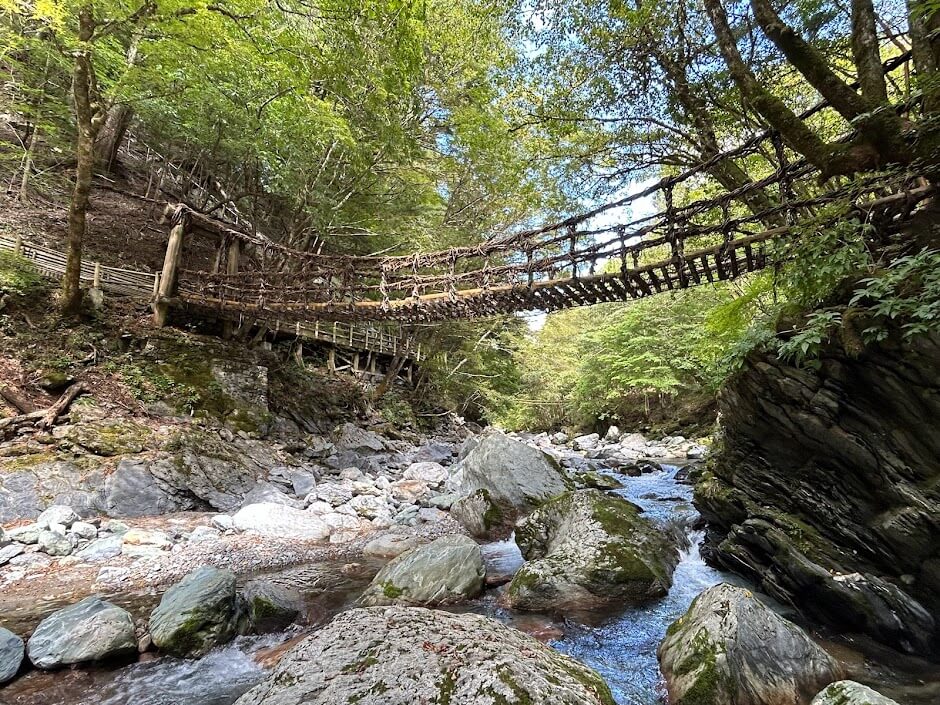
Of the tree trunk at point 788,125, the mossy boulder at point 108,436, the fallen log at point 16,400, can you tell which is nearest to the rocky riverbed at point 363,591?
the mossy boulder at point 108,436

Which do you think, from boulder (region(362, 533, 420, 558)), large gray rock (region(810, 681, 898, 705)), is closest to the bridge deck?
boulder (region(362, 533, 420, 558))

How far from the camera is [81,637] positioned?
103 inches

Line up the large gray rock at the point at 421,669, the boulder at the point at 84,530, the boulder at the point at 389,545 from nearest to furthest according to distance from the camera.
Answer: the large gray rock at the point at 421,669 → the boulder at the point at 84,530 → the boulder at the point at 389,545

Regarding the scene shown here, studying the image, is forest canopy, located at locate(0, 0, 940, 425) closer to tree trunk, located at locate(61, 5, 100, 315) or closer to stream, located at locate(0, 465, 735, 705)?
tree trunk, located at locate(61, 5, 100, 315)

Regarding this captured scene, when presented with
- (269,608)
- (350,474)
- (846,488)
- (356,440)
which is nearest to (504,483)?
(269,608)

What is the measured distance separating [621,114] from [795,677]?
565 cm

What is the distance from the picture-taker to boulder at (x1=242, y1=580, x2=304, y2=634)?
311 centimetres

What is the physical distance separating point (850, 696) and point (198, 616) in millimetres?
3548

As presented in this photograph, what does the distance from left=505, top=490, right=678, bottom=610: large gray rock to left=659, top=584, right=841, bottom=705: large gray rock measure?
0.97m

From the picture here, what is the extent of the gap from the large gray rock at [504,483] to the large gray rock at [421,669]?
366 cm

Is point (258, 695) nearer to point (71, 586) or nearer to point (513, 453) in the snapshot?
point (71, 586)

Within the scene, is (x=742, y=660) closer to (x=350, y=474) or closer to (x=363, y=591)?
(x=363, y=591)

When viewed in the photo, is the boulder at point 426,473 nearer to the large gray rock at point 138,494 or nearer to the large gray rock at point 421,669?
the large gray rock at point 138,494

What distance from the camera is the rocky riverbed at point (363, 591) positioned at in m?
1.81
